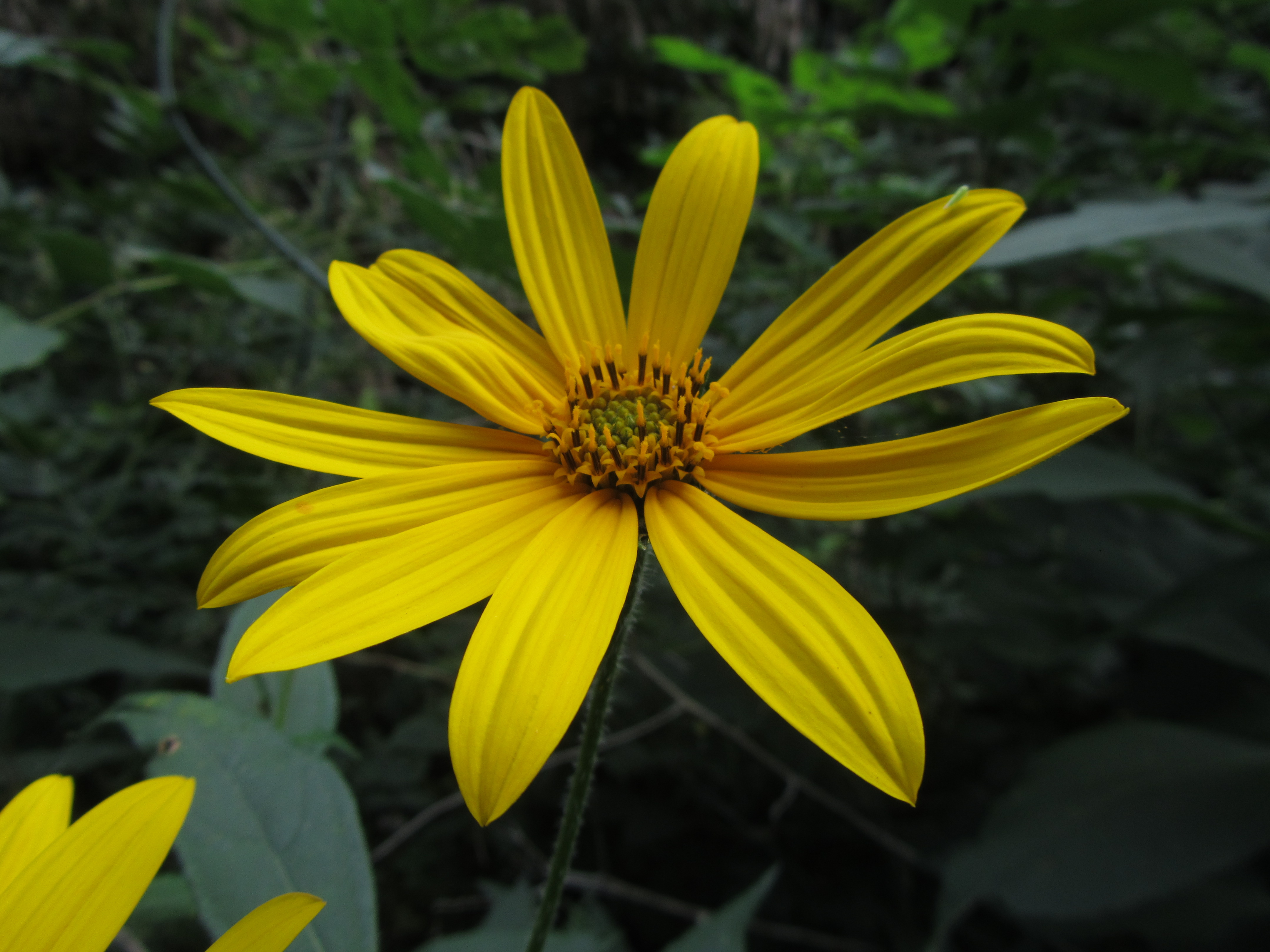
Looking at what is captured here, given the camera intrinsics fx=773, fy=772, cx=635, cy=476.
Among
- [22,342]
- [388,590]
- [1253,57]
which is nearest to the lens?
[388,590]

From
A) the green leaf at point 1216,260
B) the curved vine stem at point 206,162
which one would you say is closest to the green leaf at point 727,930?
the curved vine stem at point 206,162

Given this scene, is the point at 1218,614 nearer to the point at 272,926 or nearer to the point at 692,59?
the point at 692,59

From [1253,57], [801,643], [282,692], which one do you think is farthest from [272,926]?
[1253,57]

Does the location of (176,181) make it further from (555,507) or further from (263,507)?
(555,507)

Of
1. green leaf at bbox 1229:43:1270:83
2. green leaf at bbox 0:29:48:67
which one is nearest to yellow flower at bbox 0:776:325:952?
green leaf at bbox 0:29:48:67

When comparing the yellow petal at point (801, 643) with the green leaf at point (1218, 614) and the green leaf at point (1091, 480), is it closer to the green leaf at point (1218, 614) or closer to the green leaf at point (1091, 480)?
the green leaf at point (1091, 480)

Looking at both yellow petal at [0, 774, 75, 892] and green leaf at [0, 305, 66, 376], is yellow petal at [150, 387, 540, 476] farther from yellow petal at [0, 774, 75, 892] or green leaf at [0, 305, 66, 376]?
green leaf at [0, 305, 66, 376]

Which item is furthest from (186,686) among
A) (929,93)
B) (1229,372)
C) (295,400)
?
(1229,372)
